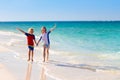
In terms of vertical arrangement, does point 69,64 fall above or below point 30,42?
below

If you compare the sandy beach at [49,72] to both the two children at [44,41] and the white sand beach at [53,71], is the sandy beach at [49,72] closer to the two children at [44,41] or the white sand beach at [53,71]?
the white sand beach at [53,71]

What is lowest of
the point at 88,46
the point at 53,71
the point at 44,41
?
the point at 88,46

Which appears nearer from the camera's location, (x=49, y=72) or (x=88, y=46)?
(x=49, y=72)

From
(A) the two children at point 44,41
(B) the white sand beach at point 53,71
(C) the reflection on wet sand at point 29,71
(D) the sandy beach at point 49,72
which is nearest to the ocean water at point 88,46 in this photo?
(A) the two children at point 44,41

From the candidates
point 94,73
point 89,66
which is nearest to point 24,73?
point 94,73

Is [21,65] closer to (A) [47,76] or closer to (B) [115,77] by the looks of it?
(A) [47,76]

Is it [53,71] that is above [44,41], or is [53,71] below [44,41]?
below

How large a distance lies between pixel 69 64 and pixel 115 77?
2.92 m

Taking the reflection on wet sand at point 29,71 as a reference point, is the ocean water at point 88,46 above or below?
below

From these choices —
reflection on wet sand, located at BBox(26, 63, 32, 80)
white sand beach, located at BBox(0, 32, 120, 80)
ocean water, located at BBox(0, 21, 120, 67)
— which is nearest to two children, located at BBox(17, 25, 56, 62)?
white sand beach, located at BBox(0, 32, 120, 80)

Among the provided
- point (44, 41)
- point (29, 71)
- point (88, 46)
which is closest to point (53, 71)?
point (29, 71)

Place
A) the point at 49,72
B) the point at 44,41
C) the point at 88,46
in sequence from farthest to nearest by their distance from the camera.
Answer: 1. the point at 88,46
2. the point at 44,41
3. the point at 49,72

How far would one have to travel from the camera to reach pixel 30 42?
506 inches

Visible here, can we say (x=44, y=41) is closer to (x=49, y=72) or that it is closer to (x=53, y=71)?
(x=53, y=71)
